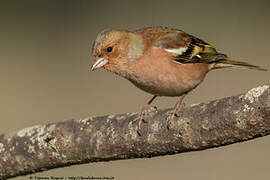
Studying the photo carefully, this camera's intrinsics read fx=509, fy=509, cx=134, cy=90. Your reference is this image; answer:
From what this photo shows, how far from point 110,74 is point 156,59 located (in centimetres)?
359

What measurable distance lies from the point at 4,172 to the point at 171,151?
1363 mm

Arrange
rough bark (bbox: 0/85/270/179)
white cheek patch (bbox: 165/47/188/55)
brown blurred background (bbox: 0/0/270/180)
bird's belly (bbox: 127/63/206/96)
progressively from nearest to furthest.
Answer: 1. rough bark (bbox: 0/85/270/179)
2. bird's belly (bbox: 127/63/206/96)
3. white cheek patch (bbox: 165/47/188/55)
4. brown blurred background (bbox: 0/0/270/180)

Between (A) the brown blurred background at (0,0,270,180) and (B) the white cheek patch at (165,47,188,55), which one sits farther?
(A) the brown blurred background at (0,0,270,180)

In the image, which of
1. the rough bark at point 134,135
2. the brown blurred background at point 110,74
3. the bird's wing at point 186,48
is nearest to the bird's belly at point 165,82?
the bird's wing at point 186,48

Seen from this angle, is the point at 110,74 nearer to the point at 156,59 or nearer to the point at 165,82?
the point at 156,59

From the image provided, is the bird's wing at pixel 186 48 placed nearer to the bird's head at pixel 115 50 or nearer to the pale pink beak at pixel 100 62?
the bird's head at pixel 115 50

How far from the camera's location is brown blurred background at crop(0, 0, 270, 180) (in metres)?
6.23

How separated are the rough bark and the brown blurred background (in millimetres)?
2290

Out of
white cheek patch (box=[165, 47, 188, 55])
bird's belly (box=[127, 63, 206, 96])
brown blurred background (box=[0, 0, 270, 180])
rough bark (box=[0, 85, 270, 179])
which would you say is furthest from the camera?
brown blurred background (box=[0, 0, 270, 180])

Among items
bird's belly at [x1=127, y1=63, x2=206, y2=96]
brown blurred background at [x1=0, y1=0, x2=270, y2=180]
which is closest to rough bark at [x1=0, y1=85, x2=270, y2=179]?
bird's belly at [x1=127, y1=63, x2=206, y2=96]

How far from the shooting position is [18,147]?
3.78 metres

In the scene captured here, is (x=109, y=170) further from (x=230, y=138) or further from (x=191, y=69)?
(x=230, y=138)

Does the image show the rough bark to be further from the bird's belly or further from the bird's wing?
the bird's wing

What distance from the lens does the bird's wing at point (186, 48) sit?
4.46m
